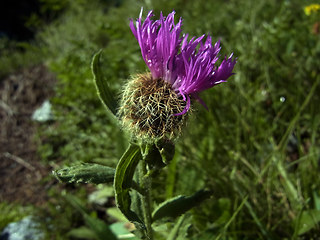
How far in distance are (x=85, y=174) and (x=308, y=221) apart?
1.32 m

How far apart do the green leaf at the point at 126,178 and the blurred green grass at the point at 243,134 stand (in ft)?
0.87

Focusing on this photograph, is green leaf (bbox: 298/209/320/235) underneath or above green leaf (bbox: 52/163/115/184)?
underneath

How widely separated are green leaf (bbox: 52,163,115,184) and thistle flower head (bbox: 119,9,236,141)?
0.23m

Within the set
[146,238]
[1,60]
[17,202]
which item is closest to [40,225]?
[17,202]

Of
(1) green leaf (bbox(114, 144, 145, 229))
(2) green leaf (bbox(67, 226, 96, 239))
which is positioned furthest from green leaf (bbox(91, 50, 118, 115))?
(2) green leaf (bbox(67, 226, 96, 239))

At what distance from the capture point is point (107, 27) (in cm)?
318

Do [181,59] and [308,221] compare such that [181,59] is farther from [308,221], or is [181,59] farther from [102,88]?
[308,221]

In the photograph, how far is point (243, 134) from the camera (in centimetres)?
272

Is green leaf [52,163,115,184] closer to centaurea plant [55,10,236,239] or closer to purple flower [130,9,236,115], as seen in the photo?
centaurea plant [55,10,236,239]

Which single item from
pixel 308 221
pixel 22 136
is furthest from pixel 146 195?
pixel 22 136

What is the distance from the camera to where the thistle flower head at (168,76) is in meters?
1.28

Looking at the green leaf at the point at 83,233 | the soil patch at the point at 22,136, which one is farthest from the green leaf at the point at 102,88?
the soil patch at the point at 22,136

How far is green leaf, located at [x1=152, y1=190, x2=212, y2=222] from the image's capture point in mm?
1554

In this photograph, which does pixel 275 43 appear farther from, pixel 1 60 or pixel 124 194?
pixel 1 60
